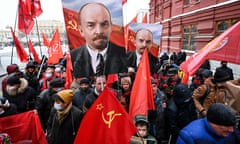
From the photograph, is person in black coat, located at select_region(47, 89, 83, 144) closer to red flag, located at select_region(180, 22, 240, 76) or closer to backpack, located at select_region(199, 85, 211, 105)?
red flag, located at select_region(180, 22, 240, 76)

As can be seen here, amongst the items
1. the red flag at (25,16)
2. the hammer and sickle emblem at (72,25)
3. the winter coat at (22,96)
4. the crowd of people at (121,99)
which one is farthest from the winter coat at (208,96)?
the red flag at (25,16)

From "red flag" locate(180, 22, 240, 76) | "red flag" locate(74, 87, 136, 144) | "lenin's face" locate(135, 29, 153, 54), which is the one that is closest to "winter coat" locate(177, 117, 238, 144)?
"red flag" locate(74, 87, 136, 144)

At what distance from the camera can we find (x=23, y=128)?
2773mm

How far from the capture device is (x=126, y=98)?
3.69m

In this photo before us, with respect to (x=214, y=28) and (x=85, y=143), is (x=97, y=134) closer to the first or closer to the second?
(x=85, y=143)

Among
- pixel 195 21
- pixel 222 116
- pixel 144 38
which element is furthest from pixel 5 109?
pixel 195 21

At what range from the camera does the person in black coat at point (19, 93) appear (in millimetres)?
3643

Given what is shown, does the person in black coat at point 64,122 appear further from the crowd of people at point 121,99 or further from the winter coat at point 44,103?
the winter coat at point 44,103

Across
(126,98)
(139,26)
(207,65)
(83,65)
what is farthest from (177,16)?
(83,65)

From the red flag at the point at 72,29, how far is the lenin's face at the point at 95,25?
0.05 meters

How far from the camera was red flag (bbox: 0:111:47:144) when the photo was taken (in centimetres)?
270

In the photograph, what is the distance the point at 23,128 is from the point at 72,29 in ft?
4.66

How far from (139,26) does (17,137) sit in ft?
10.8

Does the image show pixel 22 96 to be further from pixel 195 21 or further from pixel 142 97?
pixel 195 21
